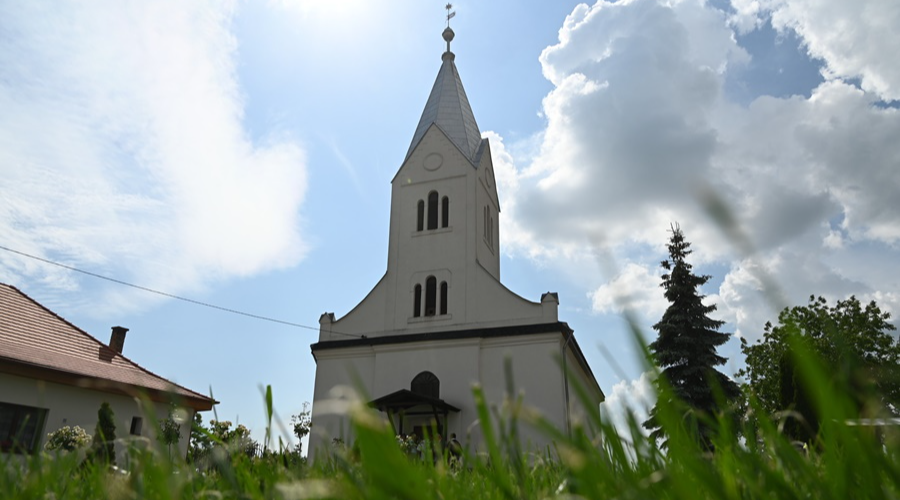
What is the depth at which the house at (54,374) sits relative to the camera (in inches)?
630

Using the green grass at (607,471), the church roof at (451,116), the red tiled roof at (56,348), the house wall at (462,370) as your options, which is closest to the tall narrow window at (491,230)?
the church roof at (451,116)

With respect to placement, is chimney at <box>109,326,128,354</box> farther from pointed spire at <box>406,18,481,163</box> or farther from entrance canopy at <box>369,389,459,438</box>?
pointed spire at <box>406,18,481,163</box>

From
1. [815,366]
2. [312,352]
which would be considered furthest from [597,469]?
[312,352]

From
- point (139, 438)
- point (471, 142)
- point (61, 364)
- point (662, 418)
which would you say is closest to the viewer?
point (662, 418)

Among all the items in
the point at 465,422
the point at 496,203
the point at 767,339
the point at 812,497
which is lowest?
the point at 812,497

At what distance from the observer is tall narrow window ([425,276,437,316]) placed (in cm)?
2477

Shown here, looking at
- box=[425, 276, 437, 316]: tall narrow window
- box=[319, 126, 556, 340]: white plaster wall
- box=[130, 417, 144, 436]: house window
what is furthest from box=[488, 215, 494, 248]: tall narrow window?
box=[130, 417, 144, 436]: house window

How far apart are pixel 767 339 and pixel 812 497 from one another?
3718cm

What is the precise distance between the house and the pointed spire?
49.7ft

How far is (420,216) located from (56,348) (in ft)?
47.9

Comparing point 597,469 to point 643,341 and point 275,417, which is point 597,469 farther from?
point 275,417

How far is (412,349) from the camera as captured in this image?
76.9ft

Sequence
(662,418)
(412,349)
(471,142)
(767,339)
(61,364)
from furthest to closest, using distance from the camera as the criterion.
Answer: (767,339)
(471,142)
(412,349)
(61,364)
(662,418)

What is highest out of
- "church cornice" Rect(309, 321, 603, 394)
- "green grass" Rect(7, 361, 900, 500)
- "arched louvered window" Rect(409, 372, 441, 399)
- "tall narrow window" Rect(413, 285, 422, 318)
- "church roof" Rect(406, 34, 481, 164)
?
"church roof" Rect(406, 34, 481, 164)
